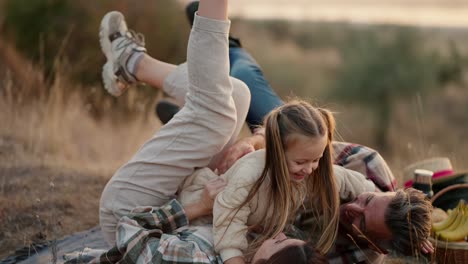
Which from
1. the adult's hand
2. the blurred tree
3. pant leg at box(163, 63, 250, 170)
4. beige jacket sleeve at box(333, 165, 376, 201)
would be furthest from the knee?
the blurred tree

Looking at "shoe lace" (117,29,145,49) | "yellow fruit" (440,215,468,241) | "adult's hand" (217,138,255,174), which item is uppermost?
"shoe lace" (117,29,145,49)

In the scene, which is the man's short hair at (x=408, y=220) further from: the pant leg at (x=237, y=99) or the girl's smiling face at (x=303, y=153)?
the pant leg at (x=237, y=99)

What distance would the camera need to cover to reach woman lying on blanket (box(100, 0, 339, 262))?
10.2ft

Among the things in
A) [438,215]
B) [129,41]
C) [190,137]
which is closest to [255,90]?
[129,41]

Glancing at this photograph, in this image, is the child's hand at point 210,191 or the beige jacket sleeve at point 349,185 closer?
the child's hand at point 210,191

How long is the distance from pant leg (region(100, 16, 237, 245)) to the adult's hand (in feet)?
0.35

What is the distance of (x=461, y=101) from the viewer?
20.2 m

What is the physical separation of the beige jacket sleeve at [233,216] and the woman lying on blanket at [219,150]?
14 mm

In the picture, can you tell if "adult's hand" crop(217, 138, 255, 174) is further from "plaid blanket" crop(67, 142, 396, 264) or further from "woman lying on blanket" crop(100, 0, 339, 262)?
"plaid blanket" crop(67, 142, 396, 264)

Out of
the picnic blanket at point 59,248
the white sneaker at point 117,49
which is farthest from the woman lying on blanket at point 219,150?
the white sneaker at point 117,49

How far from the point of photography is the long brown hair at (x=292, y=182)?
3107 mm

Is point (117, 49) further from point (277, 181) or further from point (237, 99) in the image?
point (277, 181)

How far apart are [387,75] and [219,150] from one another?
1772cm

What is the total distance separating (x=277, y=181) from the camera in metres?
3.17
